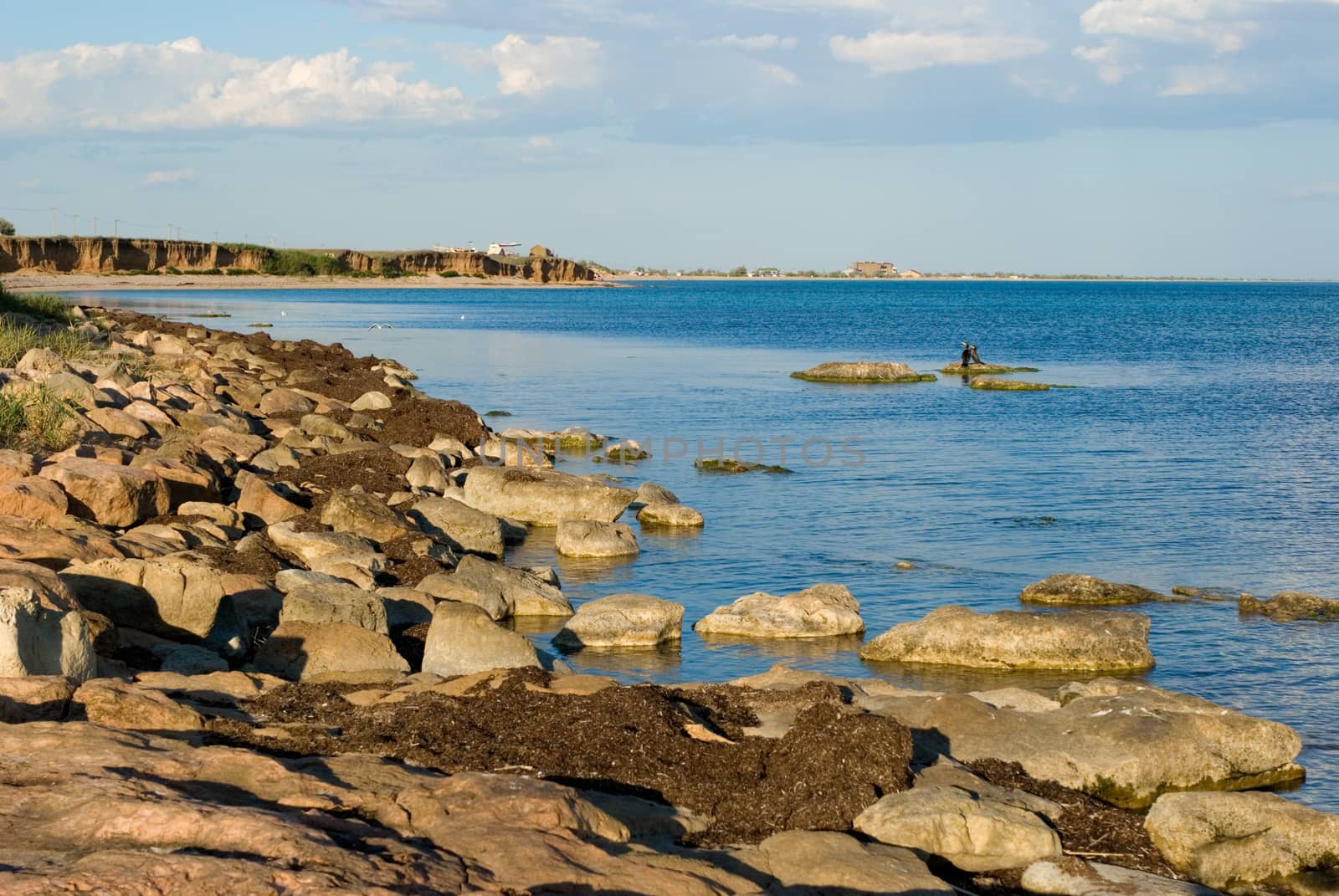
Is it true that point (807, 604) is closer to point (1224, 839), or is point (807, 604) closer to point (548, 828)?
point (1224, 839)

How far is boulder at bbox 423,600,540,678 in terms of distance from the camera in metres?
12.4

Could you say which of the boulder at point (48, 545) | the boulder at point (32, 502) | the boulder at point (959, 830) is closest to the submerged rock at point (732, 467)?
the boulder at point (32, 502)

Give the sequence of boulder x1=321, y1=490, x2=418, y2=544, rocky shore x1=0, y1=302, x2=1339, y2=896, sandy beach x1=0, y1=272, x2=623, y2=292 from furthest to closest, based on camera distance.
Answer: sandy beach x1=0, y1=272, x2=623, y2=292
boulder x1=321, y1=490, x2=418, y2=544
rocky shore x1=0, y1=302, x2=1339, y2=896

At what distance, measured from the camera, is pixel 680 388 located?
48.8 meters

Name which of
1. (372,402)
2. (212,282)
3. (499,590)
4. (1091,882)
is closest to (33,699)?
(1091,882)

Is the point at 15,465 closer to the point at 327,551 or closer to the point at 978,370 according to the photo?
the point at 327,551

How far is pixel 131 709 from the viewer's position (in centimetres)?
842

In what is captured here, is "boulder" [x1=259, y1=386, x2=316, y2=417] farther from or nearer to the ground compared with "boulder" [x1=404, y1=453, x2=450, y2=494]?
farther from the ground

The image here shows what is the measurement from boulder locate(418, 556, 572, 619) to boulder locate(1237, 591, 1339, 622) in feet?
30.0

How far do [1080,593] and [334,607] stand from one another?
1014 cm

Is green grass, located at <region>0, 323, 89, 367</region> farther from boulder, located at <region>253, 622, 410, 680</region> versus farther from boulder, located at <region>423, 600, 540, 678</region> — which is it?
boulder, located at <region>423, 600, 540, 678</region>

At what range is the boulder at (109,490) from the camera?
15227 millimetres

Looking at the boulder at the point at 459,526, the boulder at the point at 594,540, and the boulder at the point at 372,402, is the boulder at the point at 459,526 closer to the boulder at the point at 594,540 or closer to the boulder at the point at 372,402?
the boulder at the point at 594,540

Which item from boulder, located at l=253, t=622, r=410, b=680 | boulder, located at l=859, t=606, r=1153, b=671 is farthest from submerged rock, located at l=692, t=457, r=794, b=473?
boulder, located at l=253, t=622, r=410, b=680
